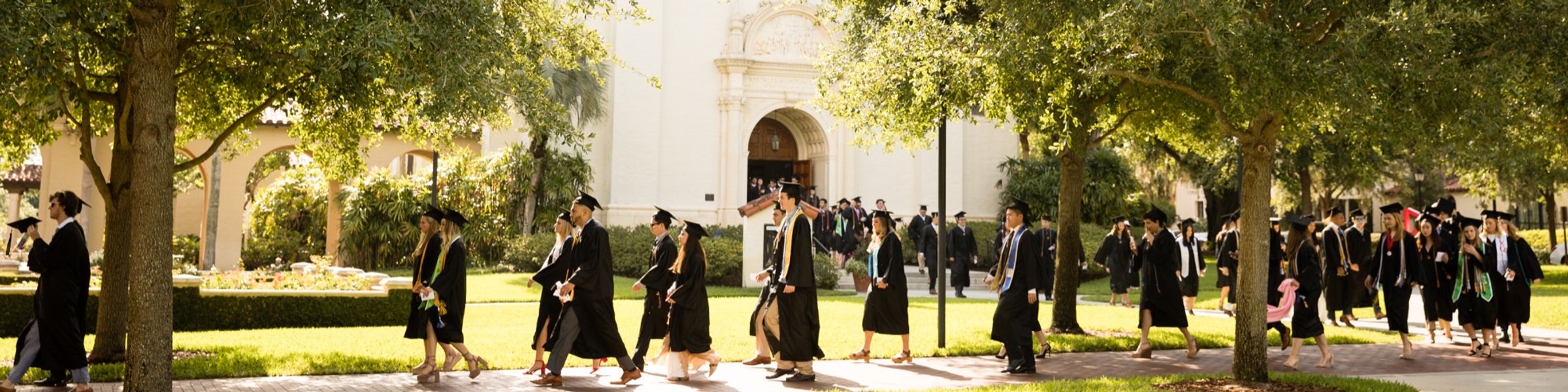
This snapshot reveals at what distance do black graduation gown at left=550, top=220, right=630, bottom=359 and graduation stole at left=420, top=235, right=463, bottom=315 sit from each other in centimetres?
88

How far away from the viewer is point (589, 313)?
9.37m

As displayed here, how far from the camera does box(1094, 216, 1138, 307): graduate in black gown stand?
62.4 feet

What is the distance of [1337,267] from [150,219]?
511 inches

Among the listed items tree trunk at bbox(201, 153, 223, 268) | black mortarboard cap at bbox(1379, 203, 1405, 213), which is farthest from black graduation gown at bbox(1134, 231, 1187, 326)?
tree trunk at bbox(201, 153, 223, 268)

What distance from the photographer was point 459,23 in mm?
8445

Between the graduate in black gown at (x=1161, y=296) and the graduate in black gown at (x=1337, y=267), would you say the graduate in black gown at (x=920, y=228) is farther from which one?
the graduate in black gown at (x=1161, y=296)

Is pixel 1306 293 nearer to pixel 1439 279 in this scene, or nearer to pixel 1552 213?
pixel 1439 279

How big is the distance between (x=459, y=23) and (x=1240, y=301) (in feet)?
20.0

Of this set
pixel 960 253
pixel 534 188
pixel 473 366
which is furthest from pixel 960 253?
pixel 473 366

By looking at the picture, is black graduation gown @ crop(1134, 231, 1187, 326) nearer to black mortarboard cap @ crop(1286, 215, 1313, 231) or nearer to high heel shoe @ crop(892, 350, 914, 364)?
black mortarboard cap @ crop(1286, 215, 1313, 231)

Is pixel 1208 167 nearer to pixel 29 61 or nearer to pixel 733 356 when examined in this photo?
pixel 733 356

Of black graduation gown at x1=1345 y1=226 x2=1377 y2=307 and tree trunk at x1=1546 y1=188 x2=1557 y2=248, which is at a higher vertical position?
tree trunk at x1=1546 y1=188 x2=1557 y2=248

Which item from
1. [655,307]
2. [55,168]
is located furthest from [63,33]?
[55,168]

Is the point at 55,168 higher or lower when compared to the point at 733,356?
higher
